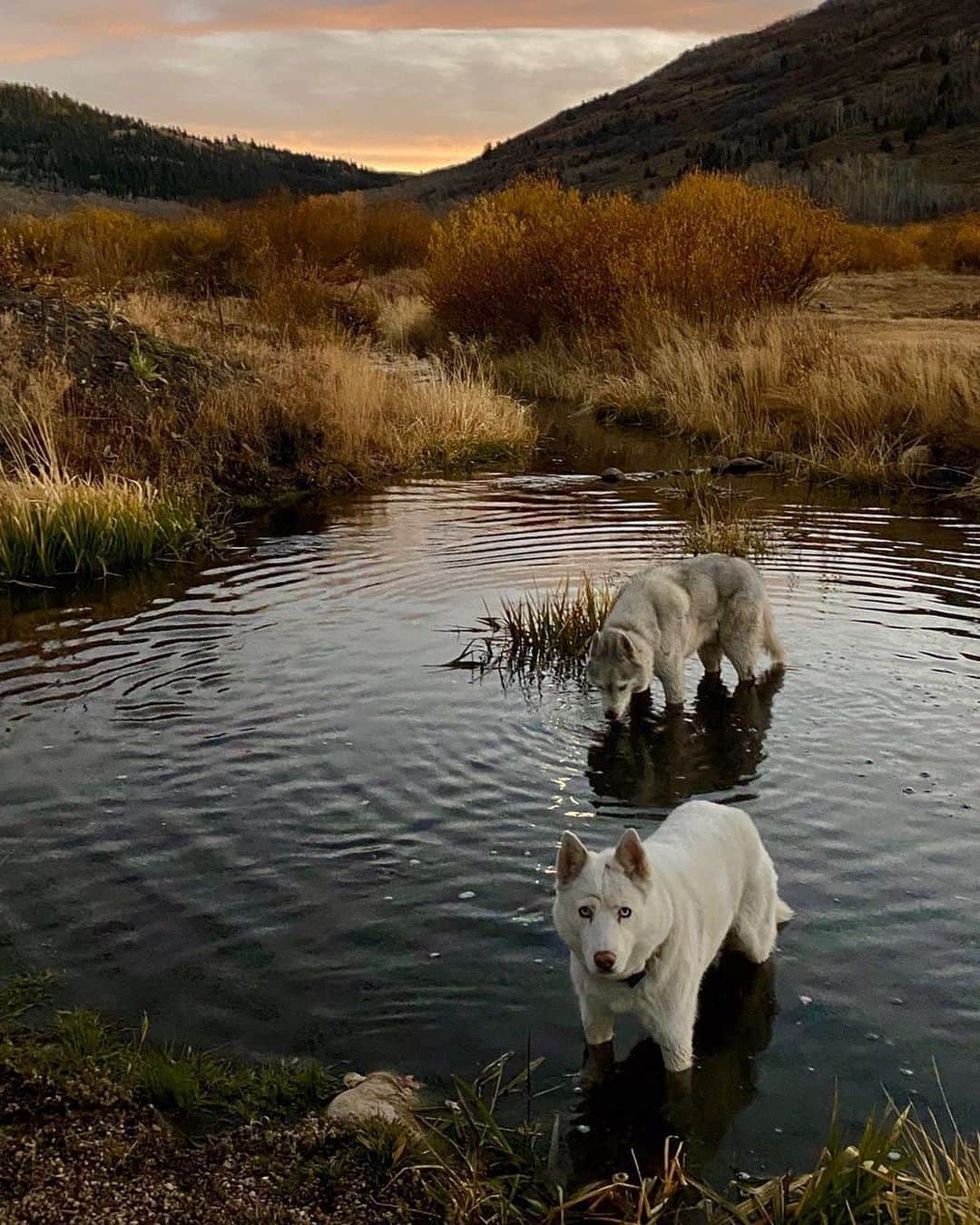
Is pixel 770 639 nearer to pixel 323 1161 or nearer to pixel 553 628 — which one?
pixel 553 628

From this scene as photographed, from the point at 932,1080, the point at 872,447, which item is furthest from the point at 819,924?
the point at 872,447

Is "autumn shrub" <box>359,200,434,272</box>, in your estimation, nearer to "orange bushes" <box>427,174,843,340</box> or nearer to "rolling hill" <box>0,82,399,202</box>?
"orange bushes" <box>427,174,843,340</box>

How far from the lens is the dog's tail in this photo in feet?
30.0

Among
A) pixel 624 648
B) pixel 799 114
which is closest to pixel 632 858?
pixel 624 648

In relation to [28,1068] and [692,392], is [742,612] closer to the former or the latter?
[28,1068]

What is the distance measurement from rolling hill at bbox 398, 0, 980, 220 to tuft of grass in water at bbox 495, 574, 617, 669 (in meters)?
54.4

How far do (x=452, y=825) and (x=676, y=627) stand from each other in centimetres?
264

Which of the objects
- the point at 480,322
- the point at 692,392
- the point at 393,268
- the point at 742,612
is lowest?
the point at 742,612

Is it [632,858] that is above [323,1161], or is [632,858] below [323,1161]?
above

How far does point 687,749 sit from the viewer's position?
8.33 meters

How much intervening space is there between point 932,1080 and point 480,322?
2669 cm

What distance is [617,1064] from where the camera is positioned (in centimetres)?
485

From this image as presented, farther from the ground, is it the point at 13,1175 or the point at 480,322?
the point at 480,322

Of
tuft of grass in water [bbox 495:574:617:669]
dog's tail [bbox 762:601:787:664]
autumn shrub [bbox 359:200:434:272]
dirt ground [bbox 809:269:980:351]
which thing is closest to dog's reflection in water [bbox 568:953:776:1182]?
dog's tail [bbox 762:601:787:664]
